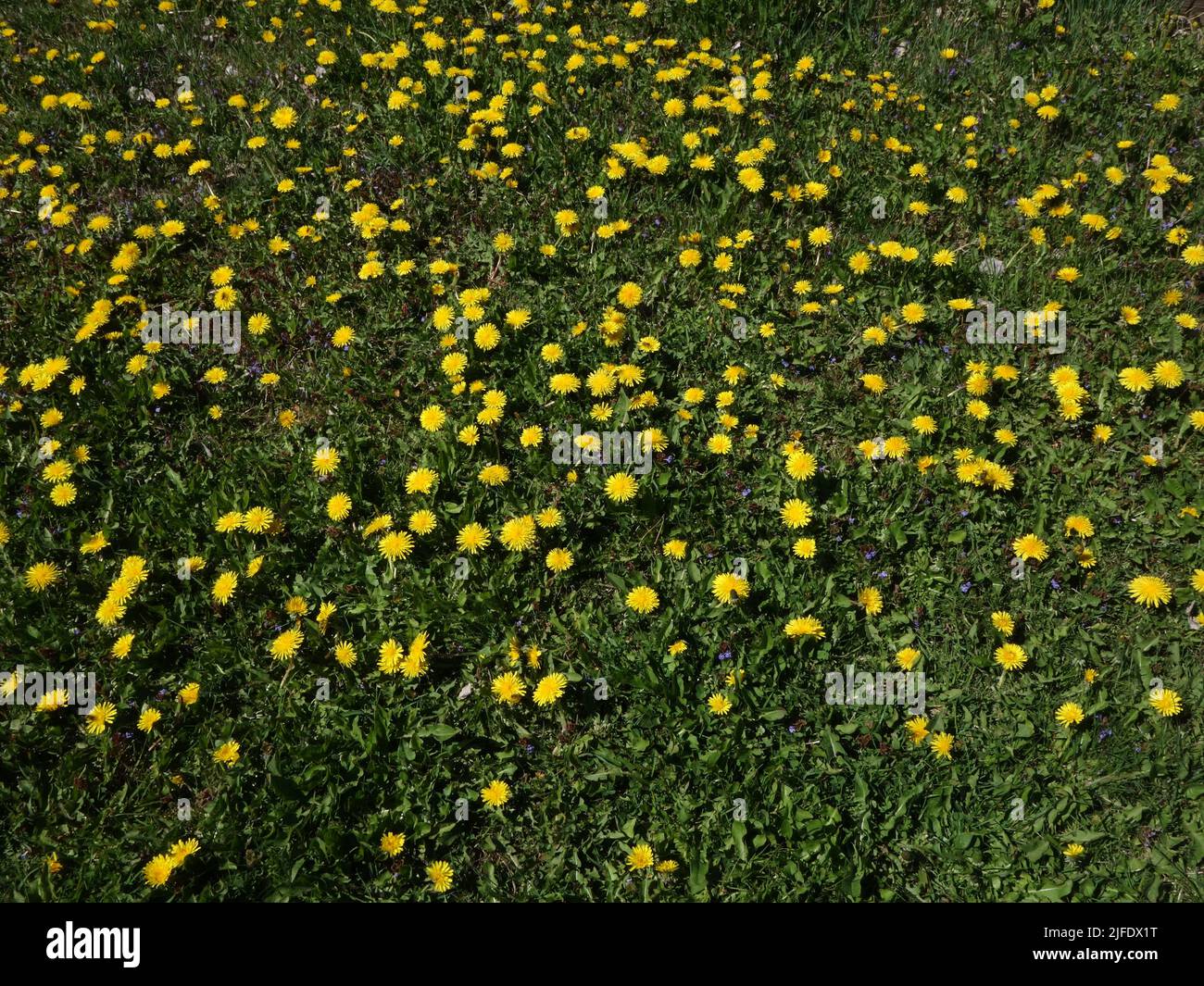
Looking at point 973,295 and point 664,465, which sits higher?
point 973,295

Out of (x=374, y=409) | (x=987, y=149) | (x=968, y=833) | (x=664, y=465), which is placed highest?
(x=987, y=149)

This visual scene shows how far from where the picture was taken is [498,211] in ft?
16.9

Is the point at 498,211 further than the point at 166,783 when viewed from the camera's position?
Yes

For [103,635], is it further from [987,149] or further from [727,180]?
[987,149]

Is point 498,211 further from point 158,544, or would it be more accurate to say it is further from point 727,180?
point 158,544

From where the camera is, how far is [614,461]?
3.95 metres

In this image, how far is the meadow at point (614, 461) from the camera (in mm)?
3100

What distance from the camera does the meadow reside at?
122 inches

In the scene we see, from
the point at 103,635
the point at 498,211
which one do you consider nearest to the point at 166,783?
the point at 103,635
